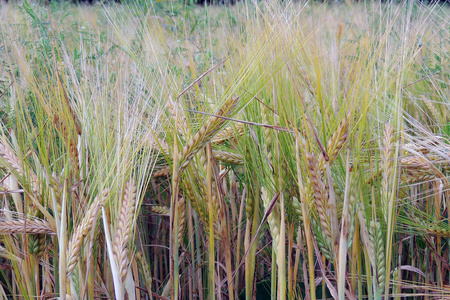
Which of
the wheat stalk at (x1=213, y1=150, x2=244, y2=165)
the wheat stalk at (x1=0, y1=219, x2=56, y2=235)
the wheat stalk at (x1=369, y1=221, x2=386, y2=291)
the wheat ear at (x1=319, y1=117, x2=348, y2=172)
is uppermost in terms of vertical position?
the wheat ear at (x1=319, y1=117, x2=348, y2=172)

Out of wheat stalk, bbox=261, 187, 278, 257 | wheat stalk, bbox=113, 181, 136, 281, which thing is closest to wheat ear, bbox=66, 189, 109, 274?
wheat stalk, bbox=113, 181, 136, 281

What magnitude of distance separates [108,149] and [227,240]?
0.35 metres

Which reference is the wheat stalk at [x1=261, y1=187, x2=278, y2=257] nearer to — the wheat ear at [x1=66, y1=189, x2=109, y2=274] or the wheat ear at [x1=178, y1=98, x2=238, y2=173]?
the wheat ear at [x1=178, y1=98, x2=238, y2=173]

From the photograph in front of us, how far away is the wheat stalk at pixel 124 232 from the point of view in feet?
2.18

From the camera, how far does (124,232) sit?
0.68 m

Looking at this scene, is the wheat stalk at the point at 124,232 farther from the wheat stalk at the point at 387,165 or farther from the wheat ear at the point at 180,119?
the wheat stalk at the point at 387,165

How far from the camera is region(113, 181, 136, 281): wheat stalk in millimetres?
663

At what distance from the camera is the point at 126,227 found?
27.0 inches

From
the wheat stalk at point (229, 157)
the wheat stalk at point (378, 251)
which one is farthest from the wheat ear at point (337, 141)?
the wheat stalk at point (229, 157)

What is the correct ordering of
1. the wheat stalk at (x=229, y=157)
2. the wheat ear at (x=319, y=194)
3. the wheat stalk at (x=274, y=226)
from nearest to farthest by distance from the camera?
the wheat ear at (x=319, y=194)
the wheat stalk at (x=274, y=226)
the wheat stalk at (x=229, y=157)

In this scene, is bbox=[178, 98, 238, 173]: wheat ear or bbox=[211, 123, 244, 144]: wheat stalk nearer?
bbox=[178, 98, 238, 173]: wheat ear

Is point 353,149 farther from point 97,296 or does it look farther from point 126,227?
point 97,296

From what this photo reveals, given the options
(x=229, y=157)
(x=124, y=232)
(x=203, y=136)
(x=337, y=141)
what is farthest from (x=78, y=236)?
(x=337, y=141)

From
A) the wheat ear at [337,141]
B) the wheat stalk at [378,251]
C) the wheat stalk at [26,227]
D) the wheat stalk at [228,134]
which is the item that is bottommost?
the wheat stalk at [378,251]
